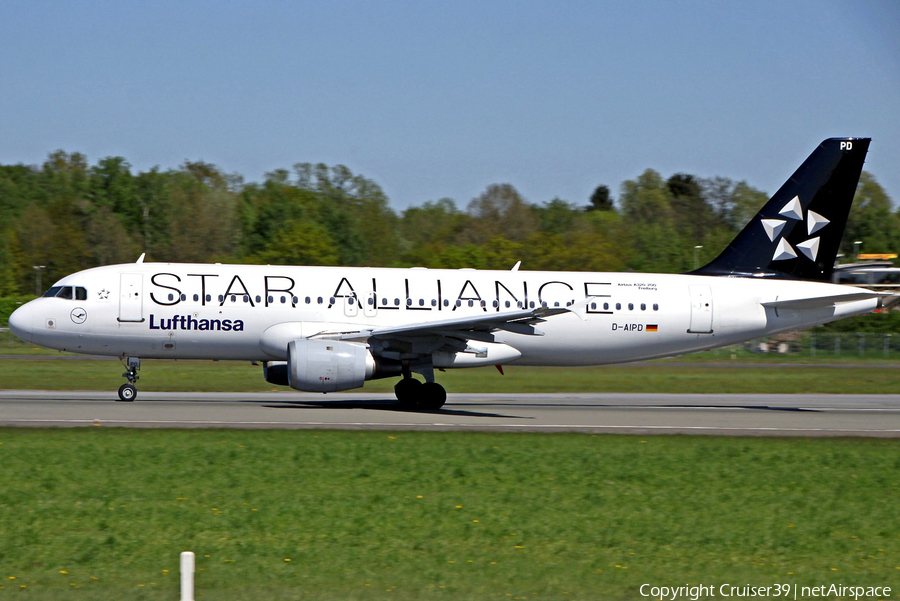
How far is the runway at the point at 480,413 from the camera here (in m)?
20.7

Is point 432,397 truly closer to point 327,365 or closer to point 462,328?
point 462,328

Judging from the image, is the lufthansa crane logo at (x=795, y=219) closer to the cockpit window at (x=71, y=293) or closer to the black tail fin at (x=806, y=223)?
the black tail fin at (x=806, y=223)

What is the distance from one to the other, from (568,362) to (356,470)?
12607 millimetres

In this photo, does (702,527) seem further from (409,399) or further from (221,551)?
(409,399)

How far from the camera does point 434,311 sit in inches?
1003

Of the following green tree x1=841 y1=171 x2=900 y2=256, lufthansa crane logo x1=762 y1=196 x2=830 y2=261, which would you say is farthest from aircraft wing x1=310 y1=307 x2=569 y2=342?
green tree x1=841 y1=171 x2=900 y2=256

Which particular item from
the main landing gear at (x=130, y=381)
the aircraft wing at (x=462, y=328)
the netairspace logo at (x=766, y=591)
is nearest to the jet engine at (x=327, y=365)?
the aircraft wing at (x=462, y=328)

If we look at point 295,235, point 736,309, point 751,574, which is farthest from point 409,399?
point 295,235

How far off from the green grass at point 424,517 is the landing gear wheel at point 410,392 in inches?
280

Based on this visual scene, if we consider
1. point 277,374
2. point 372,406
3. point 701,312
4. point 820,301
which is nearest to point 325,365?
point 277,374

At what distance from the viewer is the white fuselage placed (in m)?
24.4

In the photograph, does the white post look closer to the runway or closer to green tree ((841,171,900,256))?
the runway

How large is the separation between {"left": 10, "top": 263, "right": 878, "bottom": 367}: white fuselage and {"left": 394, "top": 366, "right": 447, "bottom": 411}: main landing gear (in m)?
0.85

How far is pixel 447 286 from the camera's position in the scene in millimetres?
25875
